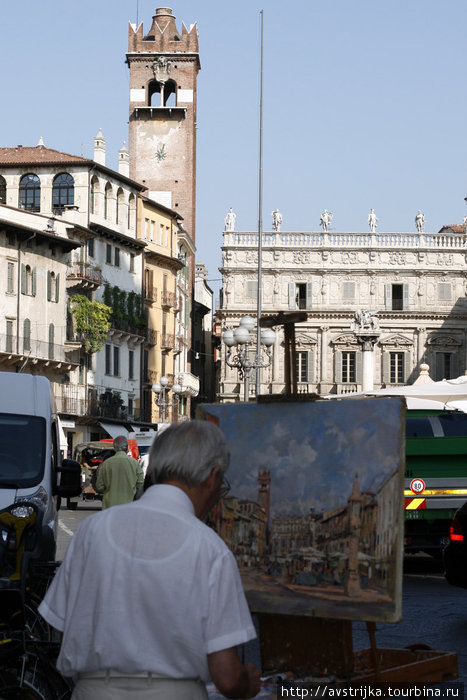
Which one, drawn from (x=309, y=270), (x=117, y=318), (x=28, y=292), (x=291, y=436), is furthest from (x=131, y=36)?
(x=291, y=436)

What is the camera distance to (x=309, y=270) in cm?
9588

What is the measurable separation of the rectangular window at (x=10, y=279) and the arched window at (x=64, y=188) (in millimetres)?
9907

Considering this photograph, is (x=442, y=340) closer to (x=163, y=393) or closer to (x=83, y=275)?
(x=163, y=393)

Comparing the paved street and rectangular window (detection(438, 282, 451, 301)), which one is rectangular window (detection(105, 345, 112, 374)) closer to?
rectangular window (detection(438, 282, 451, 301))

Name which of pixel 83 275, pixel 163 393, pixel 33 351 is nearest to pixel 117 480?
pixel 33 351

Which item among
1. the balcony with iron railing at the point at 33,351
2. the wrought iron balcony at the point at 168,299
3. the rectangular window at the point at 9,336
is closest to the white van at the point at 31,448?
the balcony with iron railing at the point at 33,351

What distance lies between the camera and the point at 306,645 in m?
5.73

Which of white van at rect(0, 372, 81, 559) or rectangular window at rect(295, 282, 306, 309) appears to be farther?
rectangular window at rect(295, 282, 306, 309)

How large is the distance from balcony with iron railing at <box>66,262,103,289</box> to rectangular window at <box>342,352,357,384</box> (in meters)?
35.1

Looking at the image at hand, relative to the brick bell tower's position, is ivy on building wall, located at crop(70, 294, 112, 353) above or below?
below

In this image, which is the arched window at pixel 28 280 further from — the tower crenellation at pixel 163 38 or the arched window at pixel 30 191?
the tower crenellation at pixel 163 38

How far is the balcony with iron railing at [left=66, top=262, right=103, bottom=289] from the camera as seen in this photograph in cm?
6143

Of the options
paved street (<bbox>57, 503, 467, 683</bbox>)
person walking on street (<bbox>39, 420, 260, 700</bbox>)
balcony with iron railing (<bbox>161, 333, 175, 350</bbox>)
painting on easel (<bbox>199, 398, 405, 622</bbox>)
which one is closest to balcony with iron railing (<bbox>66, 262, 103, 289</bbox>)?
balcony with iron railing (<bbox>161, 333, 175, 350</bbox>)

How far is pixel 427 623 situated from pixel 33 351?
4704cm
